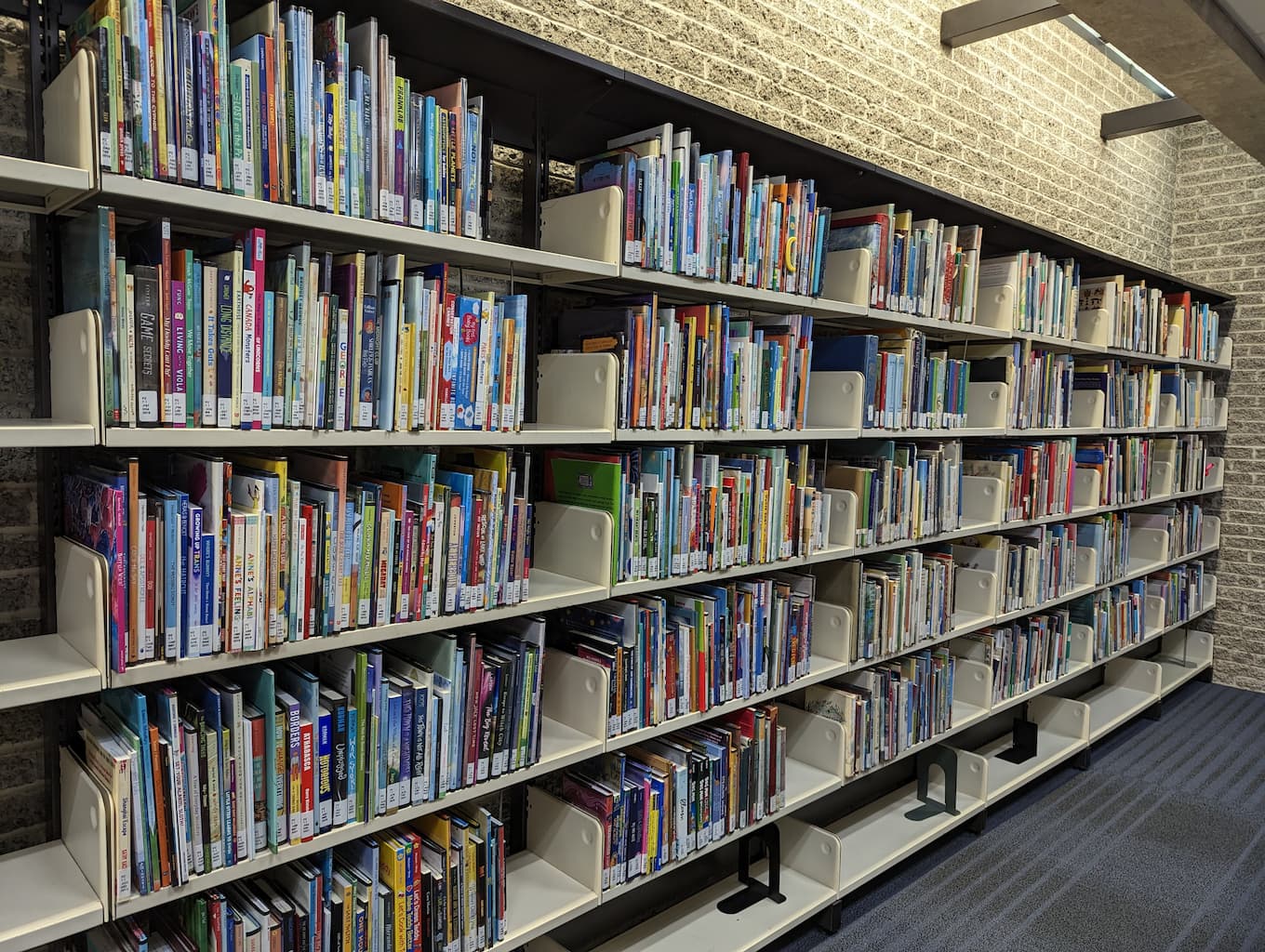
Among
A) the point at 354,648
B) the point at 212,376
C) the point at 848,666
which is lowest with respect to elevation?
the point at 848,666

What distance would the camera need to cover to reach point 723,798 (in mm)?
2408

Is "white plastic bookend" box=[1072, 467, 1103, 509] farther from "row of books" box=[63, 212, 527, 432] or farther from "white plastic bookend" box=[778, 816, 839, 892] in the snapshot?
"row of books" box=[63, 212, 527, 432]

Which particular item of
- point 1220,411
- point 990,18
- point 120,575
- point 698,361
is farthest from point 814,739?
point 1220,411

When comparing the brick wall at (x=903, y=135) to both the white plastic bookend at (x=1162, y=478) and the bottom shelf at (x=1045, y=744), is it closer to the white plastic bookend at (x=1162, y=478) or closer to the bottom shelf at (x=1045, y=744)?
the white plastic bookend at (x=1162, y=478)

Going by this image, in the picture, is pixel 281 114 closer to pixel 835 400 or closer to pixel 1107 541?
pixel 835 400

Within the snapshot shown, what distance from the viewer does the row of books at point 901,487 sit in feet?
9.10

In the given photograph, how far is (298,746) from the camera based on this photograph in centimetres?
154

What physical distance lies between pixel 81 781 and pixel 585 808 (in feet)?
3.68

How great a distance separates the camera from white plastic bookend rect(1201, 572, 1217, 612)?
528cm

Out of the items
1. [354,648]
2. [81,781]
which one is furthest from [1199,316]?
[81,781]

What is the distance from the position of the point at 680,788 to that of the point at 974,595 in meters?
1.74

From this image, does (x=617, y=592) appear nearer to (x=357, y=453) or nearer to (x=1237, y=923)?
(x=357, y=453)

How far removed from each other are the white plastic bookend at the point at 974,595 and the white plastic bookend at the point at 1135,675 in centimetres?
197

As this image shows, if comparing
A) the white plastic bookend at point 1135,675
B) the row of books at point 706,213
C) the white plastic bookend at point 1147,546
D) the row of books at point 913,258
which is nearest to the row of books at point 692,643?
the row of books at point 706,213
